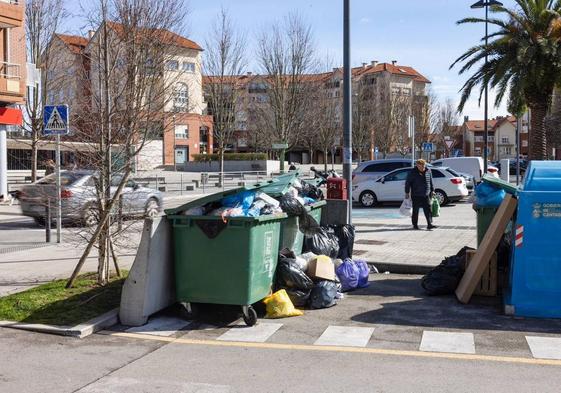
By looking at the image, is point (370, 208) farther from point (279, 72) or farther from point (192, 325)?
point (279, 72)

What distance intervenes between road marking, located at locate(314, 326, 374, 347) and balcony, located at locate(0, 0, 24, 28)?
25.1 metres

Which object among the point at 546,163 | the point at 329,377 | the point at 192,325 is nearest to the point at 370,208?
the point at 546,163

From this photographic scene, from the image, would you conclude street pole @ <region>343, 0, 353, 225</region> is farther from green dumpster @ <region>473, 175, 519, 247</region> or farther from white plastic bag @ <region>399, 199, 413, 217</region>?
green dumpster @ <region>473, 175, 519, 247</region>

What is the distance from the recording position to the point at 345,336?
20.8ft

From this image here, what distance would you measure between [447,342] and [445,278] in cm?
226

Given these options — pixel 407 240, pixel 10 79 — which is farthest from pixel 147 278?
pixel 10 79

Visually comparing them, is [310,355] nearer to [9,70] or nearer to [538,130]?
[538,130]

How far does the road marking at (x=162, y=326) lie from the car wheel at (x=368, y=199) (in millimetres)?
16759

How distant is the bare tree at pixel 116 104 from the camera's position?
7.94 metres

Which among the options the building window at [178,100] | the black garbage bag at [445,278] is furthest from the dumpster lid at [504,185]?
the building window at [178,100]

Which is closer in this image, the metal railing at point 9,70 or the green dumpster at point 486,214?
the green dumpster at point 486,214

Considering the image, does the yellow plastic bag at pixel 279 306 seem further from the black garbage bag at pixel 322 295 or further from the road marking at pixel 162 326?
the road marking at pixel 162 326

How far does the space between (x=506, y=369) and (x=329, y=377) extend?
152 centimetres

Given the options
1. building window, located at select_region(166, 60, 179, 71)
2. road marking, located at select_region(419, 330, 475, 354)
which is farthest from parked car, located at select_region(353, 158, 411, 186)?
road marking, located at select_region(419, 330, 475, 354)
